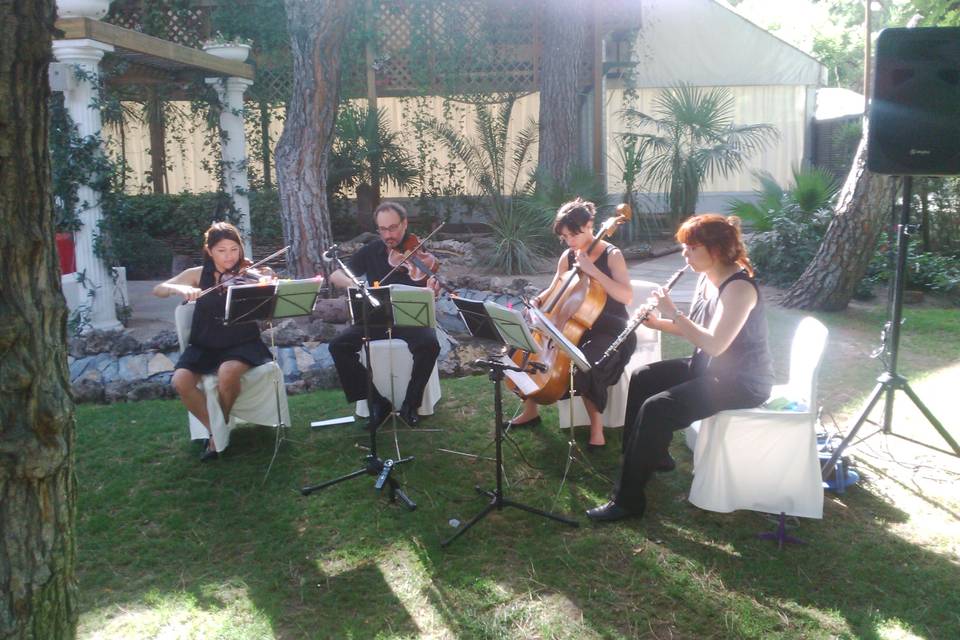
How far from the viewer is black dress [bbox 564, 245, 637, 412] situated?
4.23 metres

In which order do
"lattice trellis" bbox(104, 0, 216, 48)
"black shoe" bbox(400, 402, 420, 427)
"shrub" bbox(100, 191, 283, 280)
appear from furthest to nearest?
"lattice trellis" bbox(104, 0, 216, 48) → "shrub" bbox(100, 191, 283, 280) → "black shoe" bbox(400, 402, 420, 427)

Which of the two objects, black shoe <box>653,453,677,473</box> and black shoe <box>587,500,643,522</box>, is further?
black shoe <box>653,453,677,473</box>

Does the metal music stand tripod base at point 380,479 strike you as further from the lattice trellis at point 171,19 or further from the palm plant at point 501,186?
the lattice trellis at point 171,19

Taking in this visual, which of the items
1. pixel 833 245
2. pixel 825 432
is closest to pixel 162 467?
pixel 825 432

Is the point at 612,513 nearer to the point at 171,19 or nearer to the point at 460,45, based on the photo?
the point at 460,45

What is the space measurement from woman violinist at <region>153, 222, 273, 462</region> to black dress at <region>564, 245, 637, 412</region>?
1672 mm

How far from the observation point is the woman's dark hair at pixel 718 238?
11.8 ft

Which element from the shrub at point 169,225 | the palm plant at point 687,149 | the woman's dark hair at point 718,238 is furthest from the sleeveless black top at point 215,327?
the palm plant at point 687,149

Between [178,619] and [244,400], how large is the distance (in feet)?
5.27

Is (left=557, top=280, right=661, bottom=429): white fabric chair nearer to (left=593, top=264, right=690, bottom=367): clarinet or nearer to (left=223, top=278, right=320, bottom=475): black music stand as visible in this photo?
(left=593, top=264, right=690, bottom=367): clarinet

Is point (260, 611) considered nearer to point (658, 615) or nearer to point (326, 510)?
point (326, 510)

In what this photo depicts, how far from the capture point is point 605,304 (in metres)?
4.43

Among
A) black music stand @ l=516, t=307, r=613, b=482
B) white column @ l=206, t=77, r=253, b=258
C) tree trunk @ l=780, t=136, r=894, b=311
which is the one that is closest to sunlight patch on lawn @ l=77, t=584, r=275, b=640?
black music stand @ l=516, t=307, r=613, b=482

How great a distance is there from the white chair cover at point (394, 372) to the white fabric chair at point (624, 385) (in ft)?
2.69
